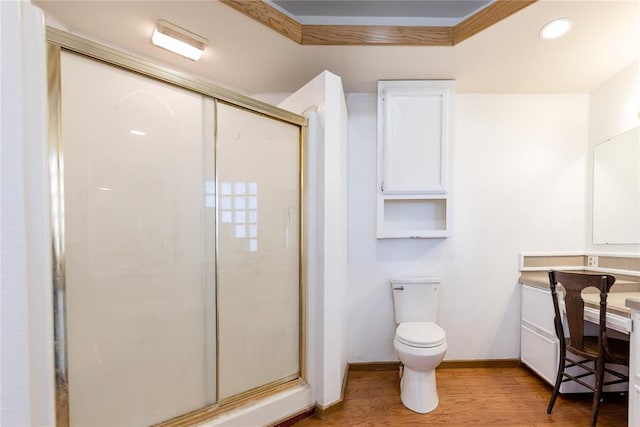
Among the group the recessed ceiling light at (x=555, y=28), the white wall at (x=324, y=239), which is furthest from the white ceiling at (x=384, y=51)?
the white wall at (x=324, y=239)

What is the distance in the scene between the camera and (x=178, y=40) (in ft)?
5.20

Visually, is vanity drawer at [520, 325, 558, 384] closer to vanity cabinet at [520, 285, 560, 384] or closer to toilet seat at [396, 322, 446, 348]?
vanity cabinet at [520, 285, 560, 384]

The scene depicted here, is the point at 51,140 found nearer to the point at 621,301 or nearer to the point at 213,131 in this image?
the point at 213,131

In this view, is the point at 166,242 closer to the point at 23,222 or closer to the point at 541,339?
the point at 23,222

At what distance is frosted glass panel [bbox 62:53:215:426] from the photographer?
1061 millimetres

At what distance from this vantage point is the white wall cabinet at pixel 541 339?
178cm

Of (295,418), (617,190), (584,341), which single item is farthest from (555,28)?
(295,418)

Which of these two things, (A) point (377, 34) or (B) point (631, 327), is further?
(A) point (377, 34)

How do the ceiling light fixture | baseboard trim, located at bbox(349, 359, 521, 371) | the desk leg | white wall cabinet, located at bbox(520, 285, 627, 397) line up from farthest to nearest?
baseboard trim, located at bbox(349, 359, 521, 371)
white wall cabinet, located at bbox(520, 285, 627, 397)
the ceiling light fixture
the desk leg

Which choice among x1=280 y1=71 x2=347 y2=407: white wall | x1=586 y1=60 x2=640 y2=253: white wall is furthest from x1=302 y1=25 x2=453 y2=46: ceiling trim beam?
x1=586 y1=60 x2=640 y2=253: white wall

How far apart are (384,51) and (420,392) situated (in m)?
2.16

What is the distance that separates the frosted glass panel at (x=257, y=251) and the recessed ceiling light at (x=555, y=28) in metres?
1.53

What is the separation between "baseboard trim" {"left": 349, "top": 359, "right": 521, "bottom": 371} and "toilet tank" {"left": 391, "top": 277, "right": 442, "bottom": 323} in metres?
0.44

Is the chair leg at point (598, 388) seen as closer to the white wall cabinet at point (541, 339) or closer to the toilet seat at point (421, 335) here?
the white wall cabinet at point (541, 339)
